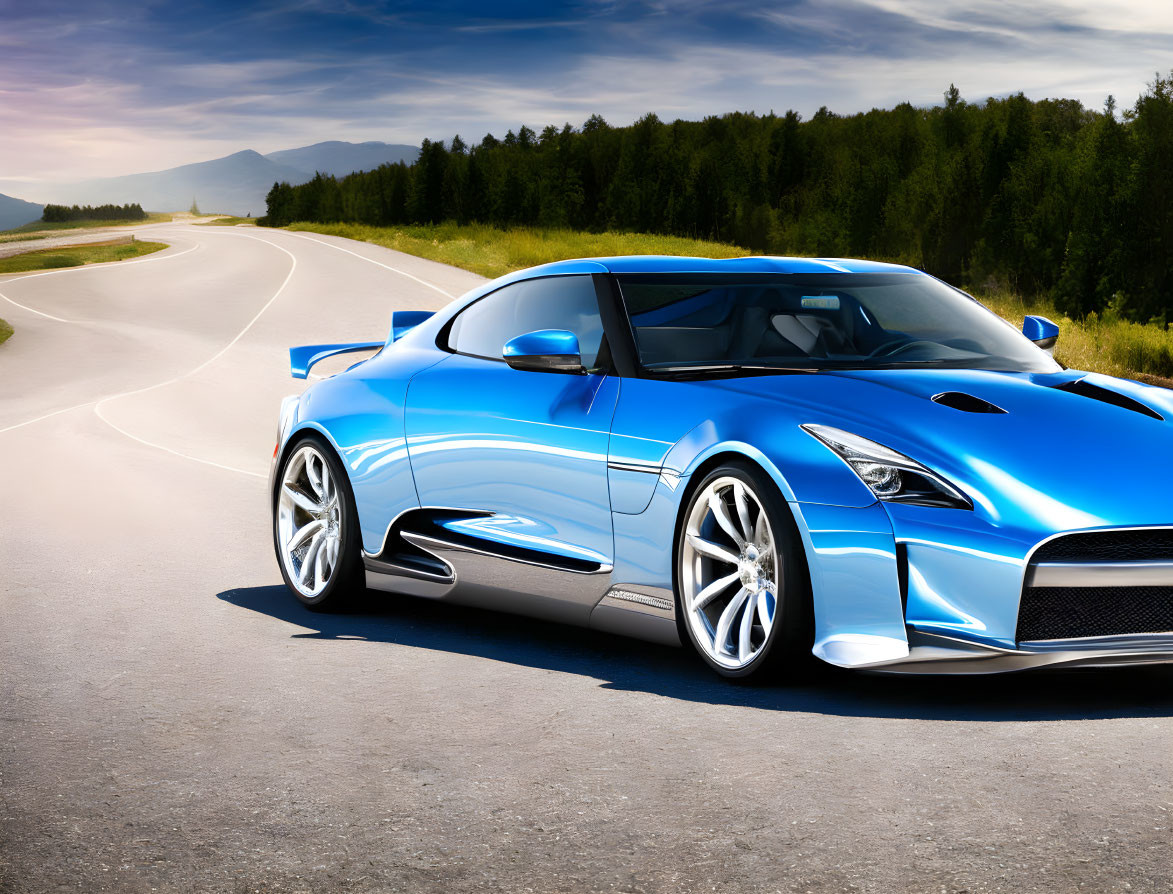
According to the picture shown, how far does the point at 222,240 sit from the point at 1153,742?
64.6 meters

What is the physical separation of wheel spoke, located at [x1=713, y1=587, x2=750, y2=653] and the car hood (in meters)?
0.62

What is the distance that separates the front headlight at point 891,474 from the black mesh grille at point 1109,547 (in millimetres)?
270

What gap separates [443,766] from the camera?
4.14 meters

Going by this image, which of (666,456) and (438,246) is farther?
(438,246)

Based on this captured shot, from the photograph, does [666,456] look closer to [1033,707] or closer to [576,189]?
[1033,707]

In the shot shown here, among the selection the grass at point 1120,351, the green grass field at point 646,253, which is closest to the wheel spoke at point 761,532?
the green grass field at point 646,253

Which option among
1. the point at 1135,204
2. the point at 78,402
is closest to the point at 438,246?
the point at 1135,204

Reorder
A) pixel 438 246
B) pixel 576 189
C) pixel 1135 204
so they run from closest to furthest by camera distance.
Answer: pixel 1135 204, pixel 438 246, pixel 576 189

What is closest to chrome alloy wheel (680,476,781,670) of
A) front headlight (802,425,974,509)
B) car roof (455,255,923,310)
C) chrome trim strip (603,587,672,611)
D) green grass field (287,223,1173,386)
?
chrome trim strip (603,587,672,611)

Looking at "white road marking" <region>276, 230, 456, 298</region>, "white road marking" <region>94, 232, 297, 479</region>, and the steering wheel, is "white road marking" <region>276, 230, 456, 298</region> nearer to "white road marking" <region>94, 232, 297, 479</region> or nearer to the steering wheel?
"white road marking" <region>94, 232, 297, 479</region>

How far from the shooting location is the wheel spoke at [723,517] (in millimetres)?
4969

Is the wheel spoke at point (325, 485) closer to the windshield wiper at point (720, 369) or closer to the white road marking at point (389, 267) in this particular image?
the windshield wiper at point (720, 369)

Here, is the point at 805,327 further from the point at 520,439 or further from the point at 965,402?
the point at 520,439

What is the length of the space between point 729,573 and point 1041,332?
213 cm
